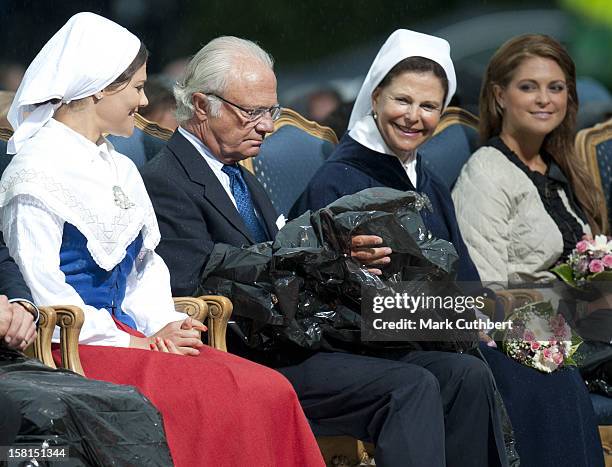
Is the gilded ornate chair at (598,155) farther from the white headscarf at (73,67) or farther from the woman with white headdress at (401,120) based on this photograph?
the white headscarf at (73,67)

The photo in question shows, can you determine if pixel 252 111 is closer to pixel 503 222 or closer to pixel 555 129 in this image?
pixel 503 222

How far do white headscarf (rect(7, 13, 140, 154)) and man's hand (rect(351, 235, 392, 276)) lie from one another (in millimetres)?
842

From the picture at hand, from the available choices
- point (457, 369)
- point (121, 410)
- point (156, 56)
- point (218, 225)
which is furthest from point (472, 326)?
point (156, 56)

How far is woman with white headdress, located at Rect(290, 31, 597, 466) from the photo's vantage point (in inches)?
185

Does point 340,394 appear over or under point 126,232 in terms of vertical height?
under

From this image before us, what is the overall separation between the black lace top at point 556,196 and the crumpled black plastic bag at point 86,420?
270 centimetres

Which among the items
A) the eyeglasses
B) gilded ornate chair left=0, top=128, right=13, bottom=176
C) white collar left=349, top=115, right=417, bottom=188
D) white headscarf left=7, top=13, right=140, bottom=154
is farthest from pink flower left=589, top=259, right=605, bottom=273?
gilded ornate chair left=0, top=128, right=13, bottom=176

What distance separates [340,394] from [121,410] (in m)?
1.13

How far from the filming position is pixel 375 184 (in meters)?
4.88

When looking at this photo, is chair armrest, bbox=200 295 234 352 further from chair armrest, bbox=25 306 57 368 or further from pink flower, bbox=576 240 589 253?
pink flower, bbox=576 240 589 253

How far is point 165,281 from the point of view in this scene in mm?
4129

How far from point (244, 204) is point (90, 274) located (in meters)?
0.86

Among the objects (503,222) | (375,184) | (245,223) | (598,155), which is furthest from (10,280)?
(598,155)

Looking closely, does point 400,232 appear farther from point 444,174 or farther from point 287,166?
point 444,174
